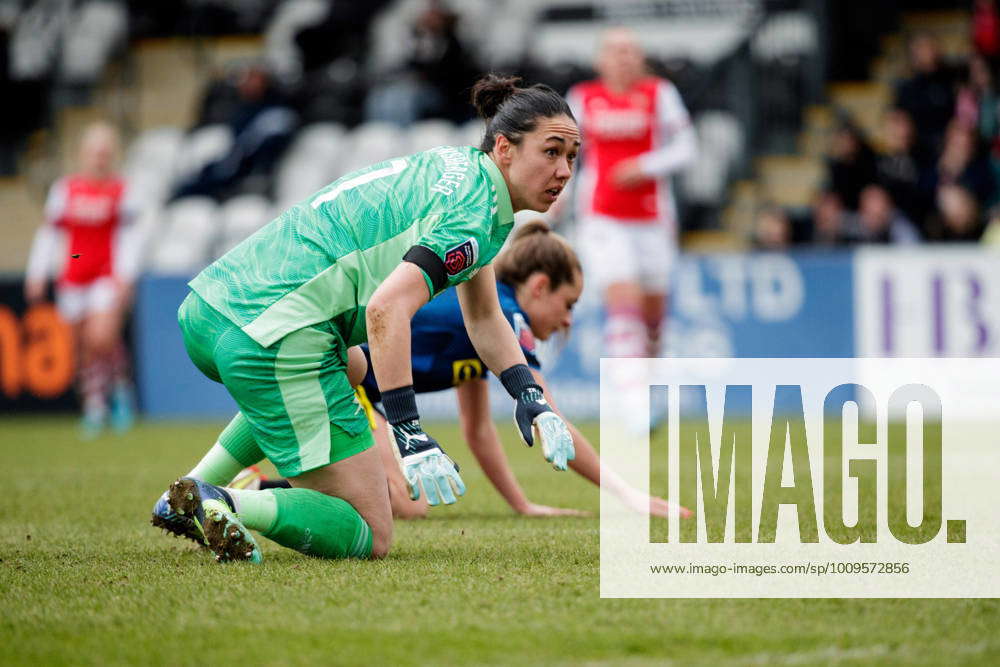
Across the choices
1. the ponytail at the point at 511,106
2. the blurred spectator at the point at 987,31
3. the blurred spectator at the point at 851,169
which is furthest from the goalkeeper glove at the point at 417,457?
the blurred spectator at the point at 987,31

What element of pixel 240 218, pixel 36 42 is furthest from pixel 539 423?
pixel 36 42

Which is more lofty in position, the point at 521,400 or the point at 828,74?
the point at 828,74

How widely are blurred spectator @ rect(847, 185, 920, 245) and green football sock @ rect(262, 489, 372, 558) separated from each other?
30.5ft

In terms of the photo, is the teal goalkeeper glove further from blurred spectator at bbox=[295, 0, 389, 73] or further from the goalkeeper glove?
blurred spectator at bbox=[295, 0, 389, 73]

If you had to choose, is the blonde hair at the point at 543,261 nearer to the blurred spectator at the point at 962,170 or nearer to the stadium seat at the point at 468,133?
the blurred spectator at the point at 962,170

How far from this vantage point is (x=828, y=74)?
1558cm

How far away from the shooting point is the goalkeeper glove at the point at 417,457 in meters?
3.81

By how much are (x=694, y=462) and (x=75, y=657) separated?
514cm

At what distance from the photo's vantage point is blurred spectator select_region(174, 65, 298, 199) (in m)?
15.3

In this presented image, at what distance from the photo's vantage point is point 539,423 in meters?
3.97

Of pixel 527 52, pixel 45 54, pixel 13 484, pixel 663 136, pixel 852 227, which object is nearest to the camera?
pixel 13 484

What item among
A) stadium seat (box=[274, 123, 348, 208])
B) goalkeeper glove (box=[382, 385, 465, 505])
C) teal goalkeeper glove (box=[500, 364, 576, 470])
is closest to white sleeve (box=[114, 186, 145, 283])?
stadium seat (box=[274, 123, 348, 208])

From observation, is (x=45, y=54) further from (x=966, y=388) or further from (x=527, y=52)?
(x=966, y=388)

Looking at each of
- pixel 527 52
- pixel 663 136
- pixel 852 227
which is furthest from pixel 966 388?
pixel 527 52
